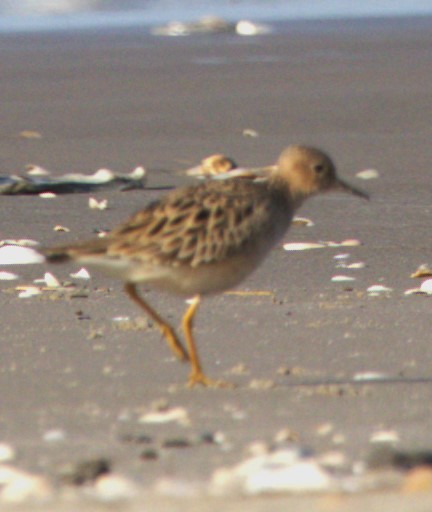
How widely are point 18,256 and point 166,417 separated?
269 cm

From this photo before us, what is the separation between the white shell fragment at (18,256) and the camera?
6742 millimetres

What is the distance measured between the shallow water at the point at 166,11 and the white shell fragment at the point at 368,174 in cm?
1382

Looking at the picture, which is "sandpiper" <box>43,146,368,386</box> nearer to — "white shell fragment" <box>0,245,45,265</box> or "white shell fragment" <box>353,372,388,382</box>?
"white shell fragment" <box>353,372,388,382</box>

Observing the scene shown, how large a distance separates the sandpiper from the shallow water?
60.3ft

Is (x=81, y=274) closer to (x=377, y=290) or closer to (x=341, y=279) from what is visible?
(x=341, y=279)

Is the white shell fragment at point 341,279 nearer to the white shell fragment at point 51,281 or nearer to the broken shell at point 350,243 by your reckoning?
the broken shell at point 350,243

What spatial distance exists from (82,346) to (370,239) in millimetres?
2588

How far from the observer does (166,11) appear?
1037 inches

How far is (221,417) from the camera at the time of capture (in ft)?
14.1

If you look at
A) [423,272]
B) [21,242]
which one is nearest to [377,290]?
[423,272]

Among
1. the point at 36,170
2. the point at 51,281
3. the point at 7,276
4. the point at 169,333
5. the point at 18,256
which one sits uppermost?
the point at 36,170

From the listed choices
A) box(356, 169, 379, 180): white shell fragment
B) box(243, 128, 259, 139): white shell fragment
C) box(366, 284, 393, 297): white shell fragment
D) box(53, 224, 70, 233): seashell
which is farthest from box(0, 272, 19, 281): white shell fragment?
box(243, 128, 259, 139): white shell fragment

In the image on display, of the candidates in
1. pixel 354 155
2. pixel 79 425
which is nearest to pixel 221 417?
pixel 79 425

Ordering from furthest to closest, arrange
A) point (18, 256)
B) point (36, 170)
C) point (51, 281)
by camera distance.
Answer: point (36, 170) → point (18, 256) → point (51, 281)
